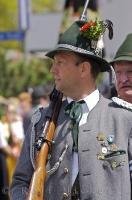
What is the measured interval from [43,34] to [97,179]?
3301 cm

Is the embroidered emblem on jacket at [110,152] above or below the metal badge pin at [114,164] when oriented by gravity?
above

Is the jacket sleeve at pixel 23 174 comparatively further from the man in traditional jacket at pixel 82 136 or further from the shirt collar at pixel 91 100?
the shirt collar at pixel 91 100

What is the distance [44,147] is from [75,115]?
0.27 meters

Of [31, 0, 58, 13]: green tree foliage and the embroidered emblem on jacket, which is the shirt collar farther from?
[31, 0, 58, 13]: green tree foliage

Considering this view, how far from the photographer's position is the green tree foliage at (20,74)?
26.0m

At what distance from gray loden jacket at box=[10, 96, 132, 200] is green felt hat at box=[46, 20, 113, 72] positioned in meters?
0.28

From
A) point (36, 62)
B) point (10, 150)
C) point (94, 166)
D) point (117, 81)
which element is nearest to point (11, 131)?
point (10, 150)

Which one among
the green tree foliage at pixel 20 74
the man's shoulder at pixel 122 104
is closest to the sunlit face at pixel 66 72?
the man's shoulder at pixel 122 104

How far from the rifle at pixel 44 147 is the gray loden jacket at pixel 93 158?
0.15 feet

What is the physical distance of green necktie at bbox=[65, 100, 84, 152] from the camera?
14.8ft

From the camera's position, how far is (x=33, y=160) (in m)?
4.60

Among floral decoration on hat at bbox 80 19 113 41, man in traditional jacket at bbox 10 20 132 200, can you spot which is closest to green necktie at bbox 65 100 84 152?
man in traditional jacket at bbox 10 20 132 200

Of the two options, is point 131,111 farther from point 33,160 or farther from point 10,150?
point 10,150

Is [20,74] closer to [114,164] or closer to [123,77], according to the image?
[123,77]
